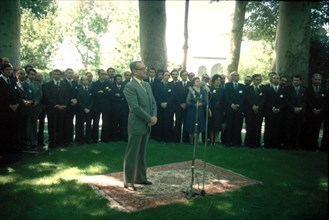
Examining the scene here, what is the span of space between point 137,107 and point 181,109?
5.43 meters

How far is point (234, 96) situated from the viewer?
11.0m

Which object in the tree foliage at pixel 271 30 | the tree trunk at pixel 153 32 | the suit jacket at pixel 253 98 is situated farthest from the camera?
the tree foliage at pixel 271 30

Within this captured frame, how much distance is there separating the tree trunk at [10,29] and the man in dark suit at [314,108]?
393 inches

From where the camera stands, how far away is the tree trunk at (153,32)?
472 inches

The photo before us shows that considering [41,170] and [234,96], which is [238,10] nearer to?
[234,96]

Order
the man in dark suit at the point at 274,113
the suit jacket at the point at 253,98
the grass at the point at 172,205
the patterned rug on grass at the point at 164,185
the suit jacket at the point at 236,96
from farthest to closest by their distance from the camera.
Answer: the suit jacket at the point at 236,96, the suit jacket at the point at 253,98, the man in dark suit at the point at 274,113, the patterned rug on grass at the point at 164,185, the grass at the point at 172,205

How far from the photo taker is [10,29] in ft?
33.1

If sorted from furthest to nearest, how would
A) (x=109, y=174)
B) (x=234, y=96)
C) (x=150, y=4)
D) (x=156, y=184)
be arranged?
(x=150, y=4) → (x=234, y=96) → (x=109, y=174) → (x=156, y=184)

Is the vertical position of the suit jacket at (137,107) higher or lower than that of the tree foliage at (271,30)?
lower

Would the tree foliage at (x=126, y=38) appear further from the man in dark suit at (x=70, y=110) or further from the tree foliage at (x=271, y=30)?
the man in dark suit at (x=70, y=110)

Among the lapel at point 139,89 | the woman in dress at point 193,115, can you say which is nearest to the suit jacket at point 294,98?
the woman in dress at point 193,115

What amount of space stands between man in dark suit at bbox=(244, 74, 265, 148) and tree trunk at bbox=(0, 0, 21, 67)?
806cm

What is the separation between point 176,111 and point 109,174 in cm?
465

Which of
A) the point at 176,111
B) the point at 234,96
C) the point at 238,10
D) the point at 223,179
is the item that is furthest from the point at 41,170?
the point at 238,10
